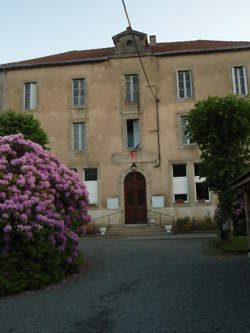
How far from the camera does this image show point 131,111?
1902cm

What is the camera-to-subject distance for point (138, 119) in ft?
62.4

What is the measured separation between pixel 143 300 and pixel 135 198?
499 inches

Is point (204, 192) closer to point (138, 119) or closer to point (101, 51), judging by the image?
point (138, 119)

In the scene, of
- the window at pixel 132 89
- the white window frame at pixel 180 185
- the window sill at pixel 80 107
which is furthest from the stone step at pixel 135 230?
the window at pixel 132 89

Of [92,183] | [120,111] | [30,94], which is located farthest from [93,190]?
[30,94]

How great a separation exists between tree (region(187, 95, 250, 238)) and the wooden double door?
6926 mm

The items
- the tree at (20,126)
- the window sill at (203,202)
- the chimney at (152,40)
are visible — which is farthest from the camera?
the chimney at (152,40)

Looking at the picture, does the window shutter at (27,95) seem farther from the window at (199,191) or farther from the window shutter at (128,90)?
the window at (199,191)

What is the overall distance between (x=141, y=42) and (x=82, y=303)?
55.6 feet

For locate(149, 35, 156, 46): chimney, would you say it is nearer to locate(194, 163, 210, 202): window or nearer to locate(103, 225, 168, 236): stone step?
locate(194, 163, 210, 202): window

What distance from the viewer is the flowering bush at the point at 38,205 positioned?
21.9 feet

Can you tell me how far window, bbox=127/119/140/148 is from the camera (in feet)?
62.4

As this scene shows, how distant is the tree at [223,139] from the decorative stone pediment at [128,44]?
915 centimetres

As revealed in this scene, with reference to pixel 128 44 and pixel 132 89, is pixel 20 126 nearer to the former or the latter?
pixel 132 89
